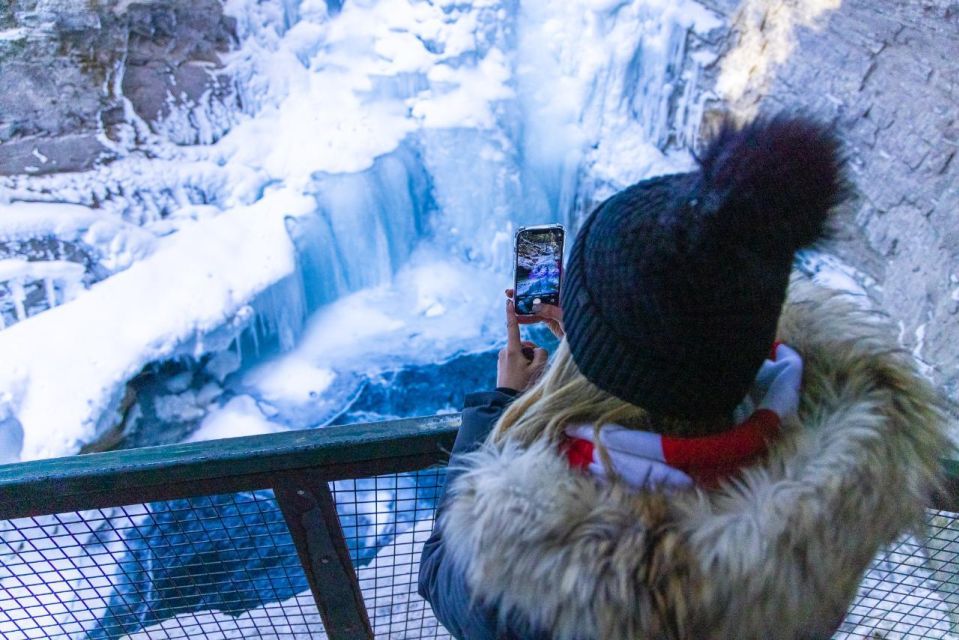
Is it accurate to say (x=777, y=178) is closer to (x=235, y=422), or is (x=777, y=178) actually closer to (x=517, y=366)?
(x=517, y=366)

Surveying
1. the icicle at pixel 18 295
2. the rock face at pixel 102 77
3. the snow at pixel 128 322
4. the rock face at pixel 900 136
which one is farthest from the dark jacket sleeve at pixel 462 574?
the rock face at pixel 102 77

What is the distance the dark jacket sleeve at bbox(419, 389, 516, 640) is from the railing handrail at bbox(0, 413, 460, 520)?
0.09 m

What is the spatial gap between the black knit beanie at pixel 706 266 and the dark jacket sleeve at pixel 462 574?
226 millimetres

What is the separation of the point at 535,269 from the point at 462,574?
503 mm

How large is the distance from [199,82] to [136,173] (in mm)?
1069

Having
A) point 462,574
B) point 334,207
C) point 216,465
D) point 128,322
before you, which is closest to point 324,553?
point 216,465

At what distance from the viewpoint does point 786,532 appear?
49 centimetres

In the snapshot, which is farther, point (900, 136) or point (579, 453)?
point (900, 136)

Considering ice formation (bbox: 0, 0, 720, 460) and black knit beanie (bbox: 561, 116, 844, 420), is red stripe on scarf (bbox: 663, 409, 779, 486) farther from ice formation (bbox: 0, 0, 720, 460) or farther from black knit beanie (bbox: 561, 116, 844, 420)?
ice formation (bbox: 0, 0, 720, 460)

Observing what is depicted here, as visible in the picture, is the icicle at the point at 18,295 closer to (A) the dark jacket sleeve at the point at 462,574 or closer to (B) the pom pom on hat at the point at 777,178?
(A) the dark jacket sleeve at the point at 462,574

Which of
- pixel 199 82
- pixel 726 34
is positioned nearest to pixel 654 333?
pixel 726 34

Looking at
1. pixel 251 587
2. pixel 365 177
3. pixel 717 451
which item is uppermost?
pixel 717 451

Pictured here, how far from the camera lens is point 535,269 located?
98cm

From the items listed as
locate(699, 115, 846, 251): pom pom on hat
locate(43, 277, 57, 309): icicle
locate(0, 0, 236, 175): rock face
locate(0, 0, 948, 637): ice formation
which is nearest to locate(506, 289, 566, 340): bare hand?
locate(699, 115, 846, 251): pom pom on hat
